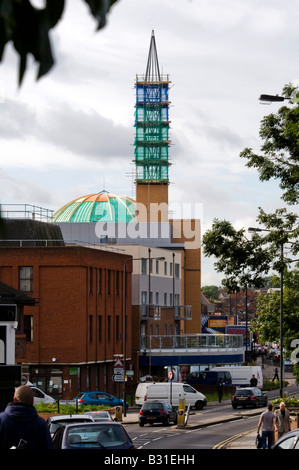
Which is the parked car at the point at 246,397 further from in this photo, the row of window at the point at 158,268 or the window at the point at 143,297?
the window at the point at 143,297

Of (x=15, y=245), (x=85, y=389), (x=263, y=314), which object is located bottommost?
(x=85, y=389)

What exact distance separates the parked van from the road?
17.3 m

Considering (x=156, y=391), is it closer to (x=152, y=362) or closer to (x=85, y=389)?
(x=85, y=389)

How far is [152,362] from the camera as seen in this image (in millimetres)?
78438

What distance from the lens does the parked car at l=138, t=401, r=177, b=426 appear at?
45.7m

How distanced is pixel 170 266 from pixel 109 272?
2207 cm

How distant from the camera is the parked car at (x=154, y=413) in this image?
45.7 m

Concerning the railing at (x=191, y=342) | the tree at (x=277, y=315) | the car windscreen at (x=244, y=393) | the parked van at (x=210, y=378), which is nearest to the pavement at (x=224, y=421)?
the car windscreen at (x=244, y=393)

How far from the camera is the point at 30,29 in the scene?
2.92 meters

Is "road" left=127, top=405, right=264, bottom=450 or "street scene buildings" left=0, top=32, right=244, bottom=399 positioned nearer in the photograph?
"road" left=127, top=405, right=264, bottom=450

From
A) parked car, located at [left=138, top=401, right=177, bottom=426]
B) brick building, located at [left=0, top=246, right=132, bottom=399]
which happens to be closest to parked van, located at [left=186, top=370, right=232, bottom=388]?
brick building, located at [left=0, top=246, right=132, bottom=399]

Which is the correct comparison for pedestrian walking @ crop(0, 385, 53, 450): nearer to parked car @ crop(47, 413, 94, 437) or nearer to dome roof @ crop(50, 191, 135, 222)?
parked car @ crop(47, 413, 94, 437)

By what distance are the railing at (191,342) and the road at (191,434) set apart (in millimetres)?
23119

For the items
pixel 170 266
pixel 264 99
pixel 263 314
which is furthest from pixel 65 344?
pixel 264 99
